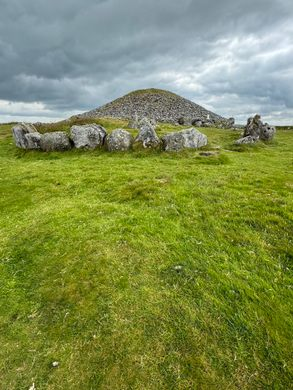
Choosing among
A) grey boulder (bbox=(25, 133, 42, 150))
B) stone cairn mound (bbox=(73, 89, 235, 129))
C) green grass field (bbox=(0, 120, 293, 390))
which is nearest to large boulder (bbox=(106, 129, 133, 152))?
grey boulder (bbox=(25, 133, 42, 150))

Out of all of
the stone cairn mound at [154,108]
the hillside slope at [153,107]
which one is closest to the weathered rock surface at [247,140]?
the stone cairn mound at [154,108]

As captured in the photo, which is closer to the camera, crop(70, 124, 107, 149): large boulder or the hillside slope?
crop(70, 124, 107, 149): large boulder

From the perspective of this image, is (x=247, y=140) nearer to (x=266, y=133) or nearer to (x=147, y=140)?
(x=266, y=133)

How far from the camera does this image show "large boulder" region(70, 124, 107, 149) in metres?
38.4

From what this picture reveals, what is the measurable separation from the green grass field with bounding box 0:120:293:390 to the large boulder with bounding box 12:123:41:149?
22.1 meters

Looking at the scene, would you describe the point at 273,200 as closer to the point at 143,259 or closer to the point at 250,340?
the point at 143,259

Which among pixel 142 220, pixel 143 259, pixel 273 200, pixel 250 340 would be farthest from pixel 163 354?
pixel 273 200

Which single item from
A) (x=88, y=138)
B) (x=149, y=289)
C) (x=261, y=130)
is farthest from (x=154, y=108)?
(x=149, y=289)

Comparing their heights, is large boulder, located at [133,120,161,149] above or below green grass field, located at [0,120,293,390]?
above

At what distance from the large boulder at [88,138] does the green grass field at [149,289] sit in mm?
18623

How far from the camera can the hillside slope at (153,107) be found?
117 meters

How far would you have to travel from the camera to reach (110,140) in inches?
1460

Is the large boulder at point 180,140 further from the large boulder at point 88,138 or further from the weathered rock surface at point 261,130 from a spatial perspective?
the weathered rock surface at point 261,130

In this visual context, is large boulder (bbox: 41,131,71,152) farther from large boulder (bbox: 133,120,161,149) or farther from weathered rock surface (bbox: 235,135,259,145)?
weathered rock surface (bbox: 235,135,259,145)
